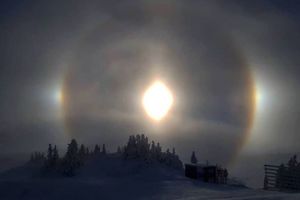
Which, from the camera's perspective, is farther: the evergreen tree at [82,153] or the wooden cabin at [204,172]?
the wooden cabin at [204,172]

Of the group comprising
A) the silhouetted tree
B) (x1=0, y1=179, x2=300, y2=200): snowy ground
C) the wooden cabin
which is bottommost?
(x1=0, y1=179, x2=300, y2=200): snowy ground

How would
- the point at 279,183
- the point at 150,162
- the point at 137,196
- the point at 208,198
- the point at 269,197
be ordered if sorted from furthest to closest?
the point at 150,162
the point at 279,183
the point at 137,196
the point at 208,198
the point at 269,197

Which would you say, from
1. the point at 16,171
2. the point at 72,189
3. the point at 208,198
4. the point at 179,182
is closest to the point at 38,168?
the point at 16,171

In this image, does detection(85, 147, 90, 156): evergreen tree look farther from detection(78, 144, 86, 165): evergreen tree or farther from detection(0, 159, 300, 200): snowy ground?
detection(0, 159, 300, 200): snowy ground

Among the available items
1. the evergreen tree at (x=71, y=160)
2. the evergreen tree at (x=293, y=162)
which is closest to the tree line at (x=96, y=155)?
the evergreen tree at (x=71, y=160)

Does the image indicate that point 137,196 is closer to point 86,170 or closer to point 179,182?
point 179,182

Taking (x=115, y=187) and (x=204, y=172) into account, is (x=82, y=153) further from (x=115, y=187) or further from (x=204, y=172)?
(x=204, y=172)

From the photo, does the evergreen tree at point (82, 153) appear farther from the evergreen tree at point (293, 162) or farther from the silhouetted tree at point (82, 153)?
the evergreen tree at point (293, 162)

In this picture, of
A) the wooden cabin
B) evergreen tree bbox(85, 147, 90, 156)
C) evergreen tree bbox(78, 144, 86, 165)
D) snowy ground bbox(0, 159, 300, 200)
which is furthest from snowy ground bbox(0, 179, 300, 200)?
evergreen tree bbox(85, 147, 90, 156)
